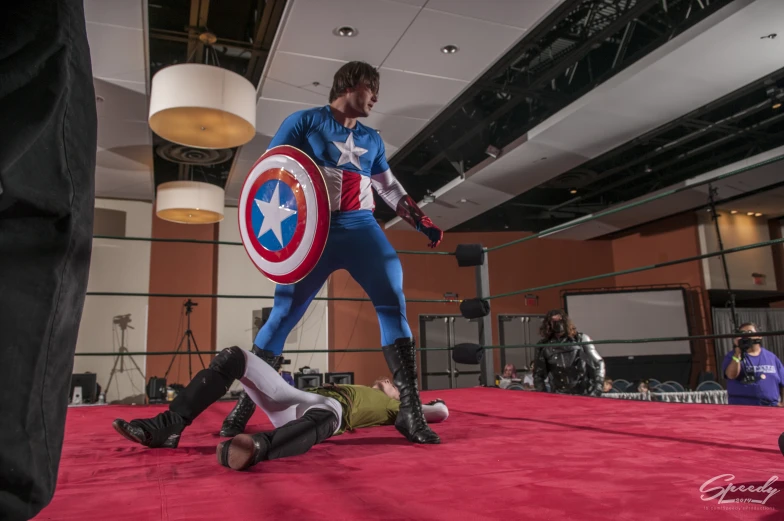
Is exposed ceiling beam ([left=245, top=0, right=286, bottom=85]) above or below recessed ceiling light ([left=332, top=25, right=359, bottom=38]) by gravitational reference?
→ above

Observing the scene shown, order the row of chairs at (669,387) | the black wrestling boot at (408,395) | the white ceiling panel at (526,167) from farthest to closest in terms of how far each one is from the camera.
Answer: the row of chairs at (669,387) < the white ceiling panel at (526,167) < the black wrestling boot at (408,395)

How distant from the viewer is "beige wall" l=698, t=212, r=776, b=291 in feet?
33.4

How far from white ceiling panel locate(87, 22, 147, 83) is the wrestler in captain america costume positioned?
3052 millimetres

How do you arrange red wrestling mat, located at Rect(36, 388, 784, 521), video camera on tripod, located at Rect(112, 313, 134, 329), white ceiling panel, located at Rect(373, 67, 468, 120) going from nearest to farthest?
red wrestling mat, located at Rect(36, 388, 784, 521) < white ceiling panel, located at Rect(373, 67, 468, 120) < video camera on tripod, located at Rect(112, 313, 134, 329)

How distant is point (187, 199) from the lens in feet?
21.1

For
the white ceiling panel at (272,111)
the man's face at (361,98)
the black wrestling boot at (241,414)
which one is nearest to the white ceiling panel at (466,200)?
the white ceiling panel at (272,111)

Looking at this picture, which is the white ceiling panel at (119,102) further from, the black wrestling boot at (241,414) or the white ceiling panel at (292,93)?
the black wrestling boot at (241,414)

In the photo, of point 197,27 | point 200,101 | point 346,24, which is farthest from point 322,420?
point 197,27

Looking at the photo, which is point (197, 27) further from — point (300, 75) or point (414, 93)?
point (414, 93)

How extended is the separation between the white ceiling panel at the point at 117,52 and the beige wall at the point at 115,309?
12.9 ft

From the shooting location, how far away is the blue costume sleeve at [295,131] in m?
1.89

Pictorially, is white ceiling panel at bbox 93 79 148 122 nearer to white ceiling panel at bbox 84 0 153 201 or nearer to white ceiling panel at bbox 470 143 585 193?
white ceiling panel at bbox 84 0 153 201

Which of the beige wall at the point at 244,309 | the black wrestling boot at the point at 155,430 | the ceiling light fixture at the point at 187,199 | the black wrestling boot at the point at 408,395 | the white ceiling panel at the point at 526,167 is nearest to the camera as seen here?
the black wrestling boot at the point at 155,430

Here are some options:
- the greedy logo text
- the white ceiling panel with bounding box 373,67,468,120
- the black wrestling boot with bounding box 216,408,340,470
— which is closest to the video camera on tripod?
the white ceiling panel with bounding box 373,67,468,120
